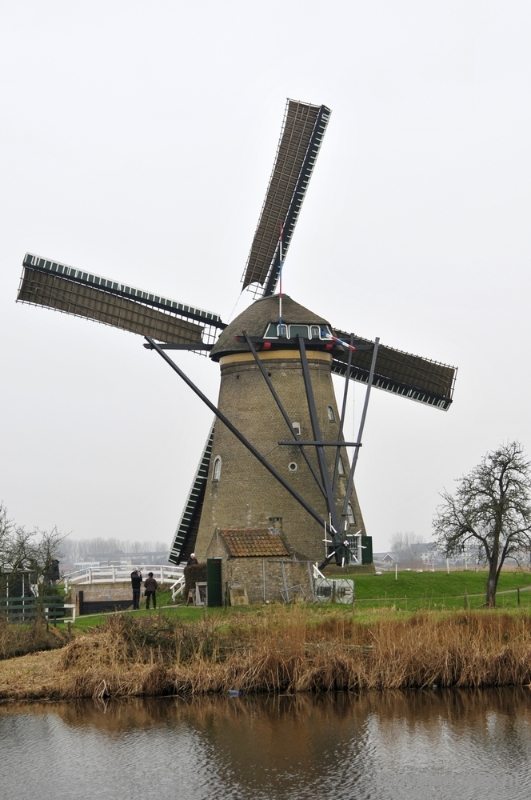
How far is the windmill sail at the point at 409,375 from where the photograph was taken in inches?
1406

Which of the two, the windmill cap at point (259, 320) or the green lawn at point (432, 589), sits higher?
the windmill cap at point (259, 320)

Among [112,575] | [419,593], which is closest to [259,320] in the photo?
[112,575]

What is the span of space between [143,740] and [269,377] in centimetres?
1766

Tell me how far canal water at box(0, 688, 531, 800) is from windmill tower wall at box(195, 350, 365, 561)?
1372 centimetres

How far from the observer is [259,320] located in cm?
3300

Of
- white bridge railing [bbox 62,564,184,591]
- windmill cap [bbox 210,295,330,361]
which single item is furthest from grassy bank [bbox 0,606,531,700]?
windmill cap [bbox 210,295,330,361]

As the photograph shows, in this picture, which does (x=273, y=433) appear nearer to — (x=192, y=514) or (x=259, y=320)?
(x=259, y=320)

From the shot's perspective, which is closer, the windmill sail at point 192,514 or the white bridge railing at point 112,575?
the white bridge railing at point 112,575

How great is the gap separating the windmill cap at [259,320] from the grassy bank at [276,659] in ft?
46.2

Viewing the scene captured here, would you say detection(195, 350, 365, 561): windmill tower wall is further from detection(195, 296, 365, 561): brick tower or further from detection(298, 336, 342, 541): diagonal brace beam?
detection(298, 336, 342, 541): diagonal brace beam

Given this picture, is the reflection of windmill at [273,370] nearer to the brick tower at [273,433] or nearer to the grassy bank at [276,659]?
the brick tower at [273,433]

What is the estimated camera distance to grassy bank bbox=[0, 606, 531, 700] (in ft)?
60.5

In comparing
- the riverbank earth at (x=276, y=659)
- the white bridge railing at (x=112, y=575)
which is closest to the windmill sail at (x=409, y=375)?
the white bridge railing at (x=112, y=575)

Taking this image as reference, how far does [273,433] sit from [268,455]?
65 cm
